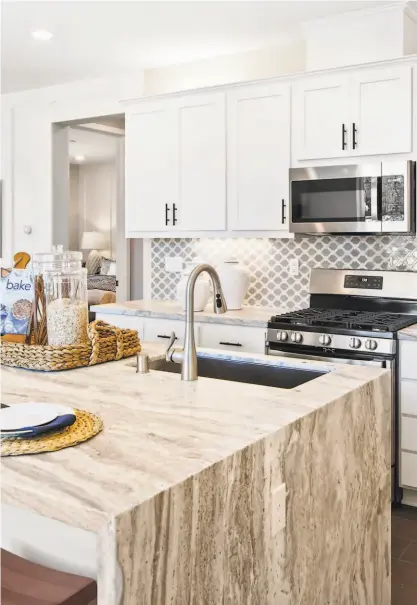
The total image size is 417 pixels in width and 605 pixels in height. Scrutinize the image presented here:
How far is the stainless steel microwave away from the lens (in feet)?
12.4

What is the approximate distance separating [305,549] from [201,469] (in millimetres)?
614

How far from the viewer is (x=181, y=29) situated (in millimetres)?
4254

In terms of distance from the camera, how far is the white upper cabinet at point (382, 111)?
3756 mm

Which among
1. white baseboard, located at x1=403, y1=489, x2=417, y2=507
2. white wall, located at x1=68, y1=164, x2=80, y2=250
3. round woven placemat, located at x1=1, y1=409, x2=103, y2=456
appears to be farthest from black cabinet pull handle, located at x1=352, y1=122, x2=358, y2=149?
white wall, located at x1=68, y1=164, x2=80, y2=250

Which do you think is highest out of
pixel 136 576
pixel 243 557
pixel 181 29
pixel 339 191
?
pixel 181 29

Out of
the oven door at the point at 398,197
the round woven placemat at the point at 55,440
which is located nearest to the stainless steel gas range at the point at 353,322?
the oven door at the point at 398,197

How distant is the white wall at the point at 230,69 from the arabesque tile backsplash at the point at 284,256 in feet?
3.81

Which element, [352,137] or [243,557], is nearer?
[243,557]

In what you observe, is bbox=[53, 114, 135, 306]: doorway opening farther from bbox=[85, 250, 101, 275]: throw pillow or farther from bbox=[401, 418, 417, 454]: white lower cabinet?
bbox=[401, 418, 417, 454]: white lower cabinet

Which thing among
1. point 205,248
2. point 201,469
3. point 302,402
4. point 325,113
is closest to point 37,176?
point 205,248

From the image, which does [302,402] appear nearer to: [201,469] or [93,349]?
[201,469]

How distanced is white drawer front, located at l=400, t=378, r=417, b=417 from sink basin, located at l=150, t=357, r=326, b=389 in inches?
52.2

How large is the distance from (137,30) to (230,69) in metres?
0.85

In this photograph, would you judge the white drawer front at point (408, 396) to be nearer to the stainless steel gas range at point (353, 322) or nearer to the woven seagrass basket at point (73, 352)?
the stainless steel gas range at point (353, 322)
